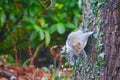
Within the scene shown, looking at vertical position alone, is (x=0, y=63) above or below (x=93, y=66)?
below

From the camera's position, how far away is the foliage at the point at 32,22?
16.3 ft

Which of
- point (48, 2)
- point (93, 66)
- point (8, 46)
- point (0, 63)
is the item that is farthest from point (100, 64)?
point (8, 46)

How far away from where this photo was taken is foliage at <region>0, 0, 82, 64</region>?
4.98m

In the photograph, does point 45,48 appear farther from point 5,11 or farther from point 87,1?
point 87,1

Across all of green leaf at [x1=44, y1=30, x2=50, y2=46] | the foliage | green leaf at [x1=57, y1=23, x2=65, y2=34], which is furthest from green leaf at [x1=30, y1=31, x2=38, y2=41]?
green leaf at [x1=57, y1=23, x2=65, y2=34]

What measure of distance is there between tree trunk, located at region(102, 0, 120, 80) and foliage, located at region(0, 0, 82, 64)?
7.42 ft

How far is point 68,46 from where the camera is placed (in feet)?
9.62

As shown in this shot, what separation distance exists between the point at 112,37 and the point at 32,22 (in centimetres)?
251

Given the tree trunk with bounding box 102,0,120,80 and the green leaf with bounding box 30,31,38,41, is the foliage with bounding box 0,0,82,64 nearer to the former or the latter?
the green leaf with bounding box 30,31,38,41

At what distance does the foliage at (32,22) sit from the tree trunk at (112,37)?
2.26 metres

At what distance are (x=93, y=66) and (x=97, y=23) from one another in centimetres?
26

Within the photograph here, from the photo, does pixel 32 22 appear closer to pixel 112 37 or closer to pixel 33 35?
pixel 33 35

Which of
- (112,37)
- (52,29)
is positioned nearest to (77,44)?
(112,37)

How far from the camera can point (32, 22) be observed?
16.6 ft
